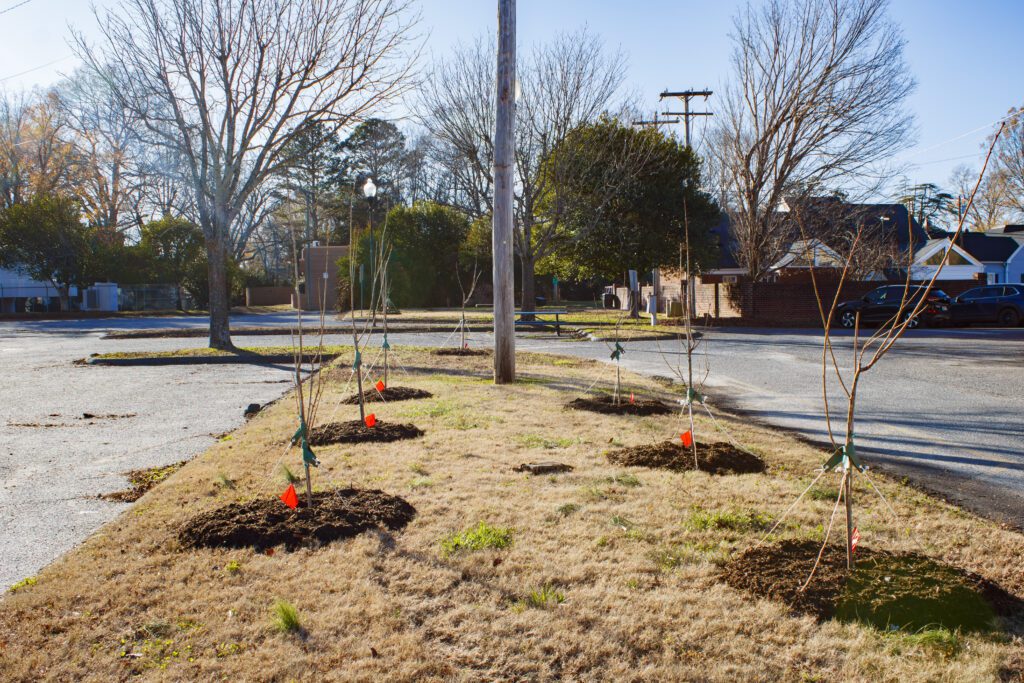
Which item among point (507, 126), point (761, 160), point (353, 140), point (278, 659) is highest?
point (353, 140)

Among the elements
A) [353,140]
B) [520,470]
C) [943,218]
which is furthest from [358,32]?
[943,218]

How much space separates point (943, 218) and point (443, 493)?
62.3 m

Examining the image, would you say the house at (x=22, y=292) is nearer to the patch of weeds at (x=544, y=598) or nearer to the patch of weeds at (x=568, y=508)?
the patch of weeds at (x=568, y=508)

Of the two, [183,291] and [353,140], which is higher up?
[353,140]

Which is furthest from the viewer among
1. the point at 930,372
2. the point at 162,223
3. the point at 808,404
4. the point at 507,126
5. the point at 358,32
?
the point at 162,223

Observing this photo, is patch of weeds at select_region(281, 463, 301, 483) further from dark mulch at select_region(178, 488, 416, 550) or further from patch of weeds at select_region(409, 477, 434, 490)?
patch of weeds at select_region(409, 477, 434, 490)

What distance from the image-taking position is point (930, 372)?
40.4ft

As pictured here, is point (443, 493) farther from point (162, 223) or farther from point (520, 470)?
point (162, 223)

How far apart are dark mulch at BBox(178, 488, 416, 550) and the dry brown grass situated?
131mm

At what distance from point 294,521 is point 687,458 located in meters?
3.02

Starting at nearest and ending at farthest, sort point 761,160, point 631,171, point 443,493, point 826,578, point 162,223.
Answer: point 826,578 → point 443,493 → point 761,160 → point 631,171 → point 162,223

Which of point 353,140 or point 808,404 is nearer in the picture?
point 808,404

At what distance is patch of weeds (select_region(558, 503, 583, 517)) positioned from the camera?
4496 mm

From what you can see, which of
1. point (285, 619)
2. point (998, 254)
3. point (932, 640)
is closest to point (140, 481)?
point (285, 619)
